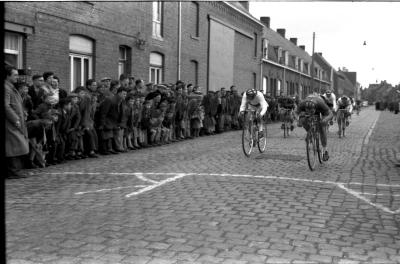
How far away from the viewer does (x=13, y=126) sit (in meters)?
8.65

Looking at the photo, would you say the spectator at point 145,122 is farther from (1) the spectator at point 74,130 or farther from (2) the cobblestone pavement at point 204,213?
(2) the cobblestone pavement at point 204,213

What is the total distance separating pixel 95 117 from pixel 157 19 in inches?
424

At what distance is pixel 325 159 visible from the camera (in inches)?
440

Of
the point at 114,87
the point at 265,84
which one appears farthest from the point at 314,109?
the point at 265,84

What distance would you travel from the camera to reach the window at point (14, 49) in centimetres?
1339

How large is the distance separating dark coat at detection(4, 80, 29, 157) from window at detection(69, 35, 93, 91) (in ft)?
25.4

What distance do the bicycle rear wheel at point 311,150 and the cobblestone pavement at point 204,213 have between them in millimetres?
172

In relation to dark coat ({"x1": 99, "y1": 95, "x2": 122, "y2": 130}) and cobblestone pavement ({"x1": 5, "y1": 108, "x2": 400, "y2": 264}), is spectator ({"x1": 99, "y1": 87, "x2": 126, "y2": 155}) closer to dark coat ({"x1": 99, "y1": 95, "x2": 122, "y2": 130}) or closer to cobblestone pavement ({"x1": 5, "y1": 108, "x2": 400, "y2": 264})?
dark coat ({"x1": 99, "y1": 95, "x2": 122, "y2": 130})

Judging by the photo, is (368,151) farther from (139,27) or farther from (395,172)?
(139,27)

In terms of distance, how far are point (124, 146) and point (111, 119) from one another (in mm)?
1145

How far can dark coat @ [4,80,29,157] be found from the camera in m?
8.58

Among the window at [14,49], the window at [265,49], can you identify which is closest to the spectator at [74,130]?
the window at [14,49]

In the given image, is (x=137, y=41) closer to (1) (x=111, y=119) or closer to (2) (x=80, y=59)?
(2) (x=80, y=59)

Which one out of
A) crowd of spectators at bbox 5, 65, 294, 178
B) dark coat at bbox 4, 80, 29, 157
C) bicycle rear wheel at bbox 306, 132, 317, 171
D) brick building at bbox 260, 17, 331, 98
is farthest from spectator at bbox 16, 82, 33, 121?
brick building at bbox 260, 17, 331, 98
